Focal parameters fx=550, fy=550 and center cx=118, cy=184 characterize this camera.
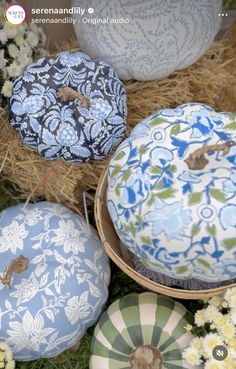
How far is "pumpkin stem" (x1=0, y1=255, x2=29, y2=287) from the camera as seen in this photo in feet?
4.20

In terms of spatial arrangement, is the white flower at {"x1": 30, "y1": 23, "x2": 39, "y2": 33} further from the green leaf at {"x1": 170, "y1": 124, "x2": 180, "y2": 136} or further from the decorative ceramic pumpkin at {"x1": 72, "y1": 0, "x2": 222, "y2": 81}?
the green leaf at {"x1": 170, "y1": 124, "x2": 180, "y2": 136}

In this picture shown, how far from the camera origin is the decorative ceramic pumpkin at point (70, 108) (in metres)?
1.28

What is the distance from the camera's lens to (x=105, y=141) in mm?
1306

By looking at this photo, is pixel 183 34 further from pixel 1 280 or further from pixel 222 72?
pixel 1 280

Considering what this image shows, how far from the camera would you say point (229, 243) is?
1033 millimetres

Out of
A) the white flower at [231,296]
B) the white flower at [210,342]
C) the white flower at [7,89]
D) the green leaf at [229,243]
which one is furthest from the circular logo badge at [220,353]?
the white flower at [7,89]

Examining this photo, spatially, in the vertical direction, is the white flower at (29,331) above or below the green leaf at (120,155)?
below

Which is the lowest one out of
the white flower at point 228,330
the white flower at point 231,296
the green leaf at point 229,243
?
the white flower at point 228,330

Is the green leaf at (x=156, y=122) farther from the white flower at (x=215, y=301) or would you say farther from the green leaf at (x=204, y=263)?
the white flower at (x=215, y=301)

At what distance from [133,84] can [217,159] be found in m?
0.50

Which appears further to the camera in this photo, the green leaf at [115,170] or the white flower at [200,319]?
→ the white flower at [200,319]

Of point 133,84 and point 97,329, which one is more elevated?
point 133,84

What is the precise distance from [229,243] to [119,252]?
44cm

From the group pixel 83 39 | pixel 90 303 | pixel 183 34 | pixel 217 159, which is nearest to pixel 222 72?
pixel 183 34
